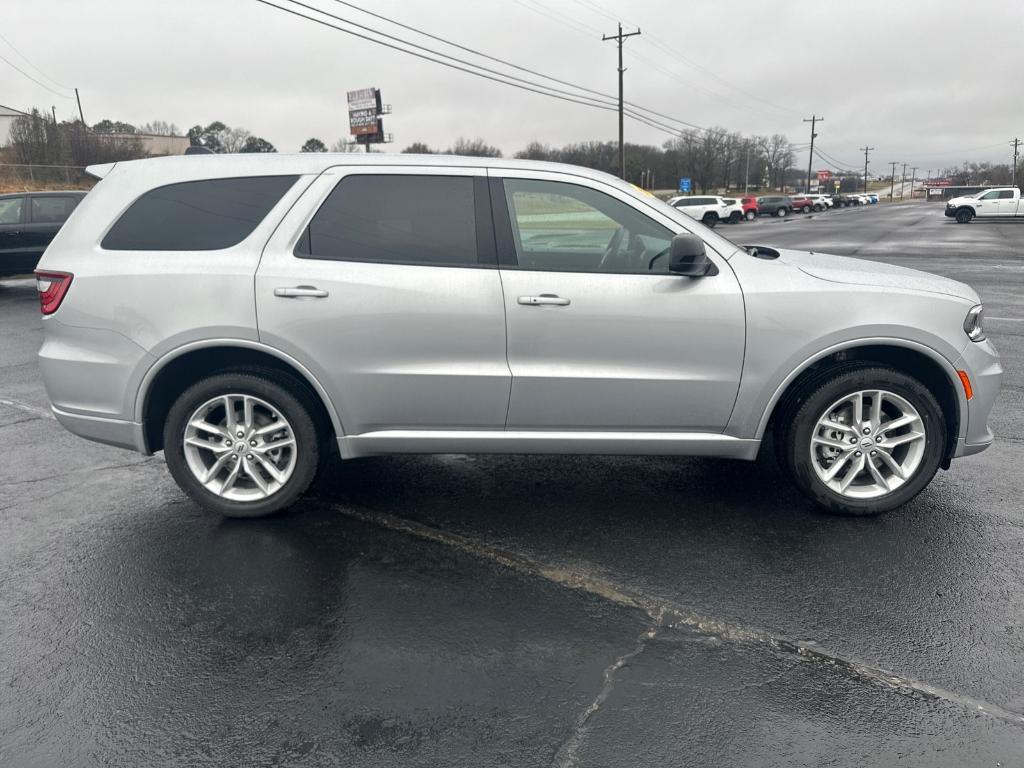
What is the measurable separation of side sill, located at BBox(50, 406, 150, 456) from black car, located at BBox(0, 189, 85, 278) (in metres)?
12.4

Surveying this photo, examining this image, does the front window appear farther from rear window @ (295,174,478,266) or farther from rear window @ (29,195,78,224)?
rear window @ (29,195,78,224)

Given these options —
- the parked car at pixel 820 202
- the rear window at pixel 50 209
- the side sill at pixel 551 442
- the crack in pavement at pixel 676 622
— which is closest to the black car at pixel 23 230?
the rear window at pixel 50 209

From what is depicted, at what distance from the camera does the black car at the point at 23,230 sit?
1477cm

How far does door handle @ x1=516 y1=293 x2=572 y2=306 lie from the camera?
3.98 meters

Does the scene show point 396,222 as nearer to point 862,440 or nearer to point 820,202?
point 862,440

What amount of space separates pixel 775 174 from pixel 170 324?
15072 cm

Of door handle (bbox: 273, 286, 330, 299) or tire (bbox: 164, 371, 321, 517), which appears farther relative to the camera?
tire (bbox: 164, 371, 321, 517)

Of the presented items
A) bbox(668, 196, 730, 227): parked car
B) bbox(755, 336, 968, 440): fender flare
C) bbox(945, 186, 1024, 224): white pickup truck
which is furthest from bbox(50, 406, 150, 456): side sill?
bbox(668, 196, 730, 227): parked car

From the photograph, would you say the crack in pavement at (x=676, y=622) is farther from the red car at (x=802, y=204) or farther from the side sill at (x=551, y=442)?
the red car at (x=802, y=204)

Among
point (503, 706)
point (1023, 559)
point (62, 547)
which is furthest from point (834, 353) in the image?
point (62, 547)

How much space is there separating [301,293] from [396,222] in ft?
2.00

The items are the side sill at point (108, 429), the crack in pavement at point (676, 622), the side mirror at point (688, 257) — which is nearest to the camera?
the crack in pavement at point (676, 622)

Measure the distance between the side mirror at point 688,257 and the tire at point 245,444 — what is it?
2.00m

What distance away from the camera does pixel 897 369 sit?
4230mm
